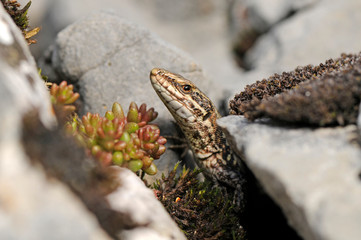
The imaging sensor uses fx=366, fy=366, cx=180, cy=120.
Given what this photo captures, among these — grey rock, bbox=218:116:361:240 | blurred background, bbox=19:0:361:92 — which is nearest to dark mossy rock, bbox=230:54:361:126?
grey rock, bbox=218:116:361:240

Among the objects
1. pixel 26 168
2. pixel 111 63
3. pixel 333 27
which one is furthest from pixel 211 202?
pixel 333 27

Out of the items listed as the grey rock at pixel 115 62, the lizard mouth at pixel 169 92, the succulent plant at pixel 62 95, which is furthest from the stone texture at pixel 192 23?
the succulent plant at pixel 62 95

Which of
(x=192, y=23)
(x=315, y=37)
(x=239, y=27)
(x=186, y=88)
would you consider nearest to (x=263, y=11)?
(x=239, y=27)

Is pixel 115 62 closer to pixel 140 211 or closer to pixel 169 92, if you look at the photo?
pixel 169 92

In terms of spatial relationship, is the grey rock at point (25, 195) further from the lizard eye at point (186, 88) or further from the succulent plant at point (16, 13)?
the lizard eye at point (186, 88)

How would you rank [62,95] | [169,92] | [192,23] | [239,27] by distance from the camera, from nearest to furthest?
[62,95] < [169,92] < [239,27] < [192,23]

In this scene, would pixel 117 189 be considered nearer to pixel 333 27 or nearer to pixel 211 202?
pixel 211 202
